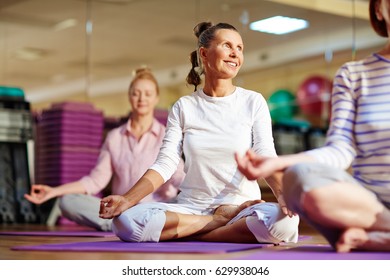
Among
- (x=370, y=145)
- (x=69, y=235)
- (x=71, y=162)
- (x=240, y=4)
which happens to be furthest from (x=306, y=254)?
(x=240, y=4)

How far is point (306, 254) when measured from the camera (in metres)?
1.72

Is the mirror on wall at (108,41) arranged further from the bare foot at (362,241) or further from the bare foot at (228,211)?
the bare foot at (362,241)

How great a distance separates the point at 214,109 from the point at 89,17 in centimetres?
433

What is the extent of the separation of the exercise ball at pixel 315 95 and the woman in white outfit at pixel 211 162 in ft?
17.5

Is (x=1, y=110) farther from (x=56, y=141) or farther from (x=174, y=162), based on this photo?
(x=174, y=162)

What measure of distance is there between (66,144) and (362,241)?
3657mm

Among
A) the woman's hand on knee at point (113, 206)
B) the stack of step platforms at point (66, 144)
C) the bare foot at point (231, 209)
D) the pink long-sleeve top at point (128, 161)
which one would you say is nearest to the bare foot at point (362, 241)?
the bare foot at point (231, 209)

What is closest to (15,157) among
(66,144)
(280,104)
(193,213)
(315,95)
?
(66,144)

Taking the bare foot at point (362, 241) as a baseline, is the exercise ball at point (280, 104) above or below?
above

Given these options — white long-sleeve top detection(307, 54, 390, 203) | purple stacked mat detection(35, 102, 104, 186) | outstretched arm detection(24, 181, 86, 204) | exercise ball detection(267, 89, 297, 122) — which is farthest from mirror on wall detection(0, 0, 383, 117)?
white long-sleeve top detection(307, 54, 390, 203)

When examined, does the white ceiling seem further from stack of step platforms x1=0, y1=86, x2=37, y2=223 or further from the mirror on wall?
stack of step platforms x1=0, y1=86, x2=37, y2=223

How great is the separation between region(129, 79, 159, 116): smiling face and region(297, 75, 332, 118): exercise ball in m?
4.41

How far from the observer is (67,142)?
16.8 ft

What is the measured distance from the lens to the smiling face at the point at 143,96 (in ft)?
11.7
